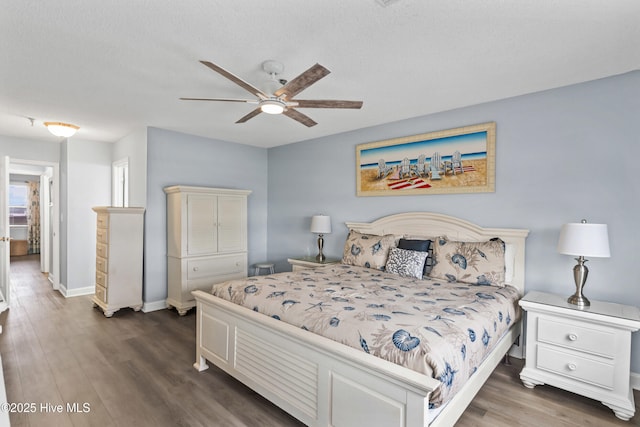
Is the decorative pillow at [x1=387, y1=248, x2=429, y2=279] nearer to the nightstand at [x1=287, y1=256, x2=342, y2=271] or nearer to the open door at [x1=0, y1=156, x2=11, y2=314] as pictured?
the nightstand at [x1=287, y1=256, x2=342, y2=271]

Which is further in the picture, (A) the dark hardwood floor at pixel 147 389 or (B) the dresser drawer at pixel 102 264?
(B) the dresser drawer at pixel 102 264

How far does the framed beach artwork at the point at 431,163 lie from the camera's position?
3.27 meters

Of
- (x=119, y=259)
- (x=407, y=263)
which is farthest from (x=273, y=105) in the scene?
(x=119, y=259)

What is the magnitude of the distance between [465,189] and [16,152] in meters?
6.44

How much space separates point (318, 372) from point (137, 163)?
4.07 metres

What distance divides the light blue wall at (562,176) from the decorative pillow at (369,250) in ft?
1.68

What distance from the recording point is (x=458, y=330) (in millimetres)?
1789

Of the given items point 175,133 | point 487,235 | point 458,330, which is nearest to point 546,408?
point 458,330

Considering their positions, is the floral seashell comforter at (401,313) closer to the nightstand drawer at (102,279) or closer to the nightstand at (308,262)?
the nightstand at (308,262)

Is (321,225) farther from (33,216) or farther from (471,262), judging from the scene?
(33,216)

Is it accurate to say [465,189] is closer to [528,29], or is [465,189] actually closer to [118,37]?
[528,29]

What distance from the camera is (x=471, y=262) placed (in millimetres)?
2957

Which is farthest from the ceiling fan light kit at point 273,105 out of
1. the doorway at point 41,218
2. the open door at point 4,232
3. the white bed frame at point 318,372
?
the doorway at point 41,218

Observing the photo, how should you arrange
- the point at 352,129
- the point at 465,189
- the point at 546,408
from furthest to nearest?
1. the point at 352,129
2. the point at 465,189
3. the point at 546,408
